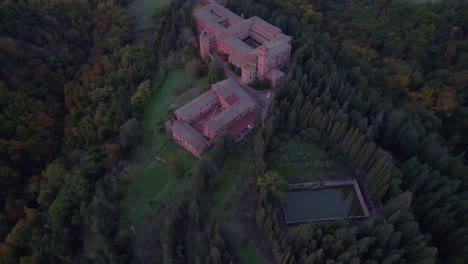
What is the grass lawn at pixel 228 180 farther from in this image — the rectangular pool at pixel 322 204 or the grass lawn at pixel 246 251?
the rectangular pool at pixel 322 204

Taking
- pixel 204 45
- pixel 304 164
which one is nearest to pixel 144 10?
pixel 204 45

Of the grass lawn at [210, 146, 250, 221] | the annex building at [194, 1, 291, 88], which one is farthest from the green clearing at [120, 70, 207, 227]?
the annex building at [194, 1, 291, 88]

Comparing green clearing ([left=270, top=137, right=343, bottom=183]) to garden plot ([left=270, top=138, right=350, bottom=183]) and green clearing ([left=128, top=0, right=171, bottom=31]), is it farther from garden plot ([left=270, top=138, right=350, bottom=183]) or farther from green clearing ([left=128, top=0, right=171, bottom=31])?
green clearing ([left=128, top=0, right=171, bottom=31])

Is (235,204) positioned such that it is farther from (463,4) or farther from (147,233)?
(463,4)

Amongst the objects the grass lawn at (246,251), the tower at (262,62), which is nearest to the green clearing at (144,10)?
the tower at (262,62)

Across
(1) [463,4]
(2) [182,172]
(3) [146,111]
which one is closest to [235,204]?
(2) [182,172]
